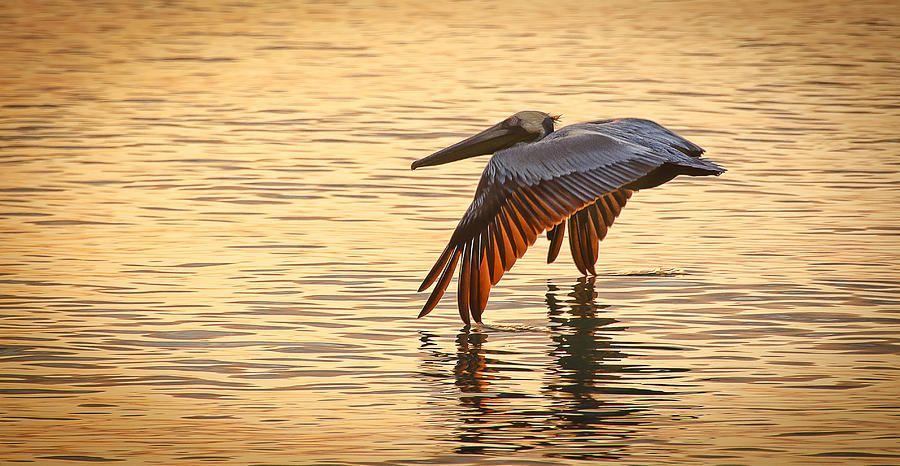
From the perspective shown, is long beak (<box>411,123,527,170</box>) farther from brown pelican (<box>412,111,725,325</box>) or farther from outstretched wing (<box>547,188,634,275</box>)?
outstretched wing (<box>547,188,634,275</box>)

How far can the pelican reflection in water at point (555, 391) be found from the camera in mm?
6582

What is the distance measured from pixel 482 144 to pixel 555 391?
108 inches

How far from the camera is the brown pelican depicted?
826 cm

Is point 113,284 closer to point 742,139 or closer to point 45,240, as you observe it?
point 45,240

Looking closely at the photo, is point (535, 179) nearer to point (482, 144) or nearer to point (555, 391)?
point (482, 144)

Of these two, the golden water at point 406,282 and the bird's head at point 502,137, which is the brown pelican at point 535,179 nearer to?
the bird's head at point 502,137

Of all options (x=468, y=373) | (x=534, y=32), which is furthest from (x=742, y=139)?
(x=534, y=32)

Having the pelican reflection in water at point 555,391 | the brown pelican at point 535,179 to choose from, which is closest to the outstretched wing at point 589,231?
the brown pelican at point 535,179

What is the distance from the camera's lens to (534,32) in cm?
2723

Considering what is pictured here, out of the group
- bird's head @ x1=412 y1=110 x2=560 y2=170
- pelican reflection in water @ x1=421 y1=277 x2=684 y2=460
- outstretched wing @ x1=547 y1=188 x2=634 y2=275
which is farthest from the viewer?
outstretched wing @ x1=547 y1=188 x2=634 y2=275

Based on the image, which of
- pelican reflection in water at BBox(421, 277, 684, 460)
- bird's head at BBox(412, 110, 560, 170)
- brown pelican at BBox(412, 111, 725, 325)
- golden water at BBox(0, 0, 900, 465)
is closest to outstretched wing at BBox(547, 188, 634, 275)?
brown pelican at BBox(412, 111, 725, 325)

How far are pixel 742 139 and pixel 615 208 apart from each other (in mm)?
5719

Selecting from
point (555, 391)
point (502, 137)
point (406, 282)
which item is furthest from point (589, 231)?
point (555, 391)

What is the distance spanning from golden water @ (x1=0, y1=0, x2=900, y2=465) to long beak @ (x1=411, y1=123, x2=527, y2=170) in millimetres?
666
